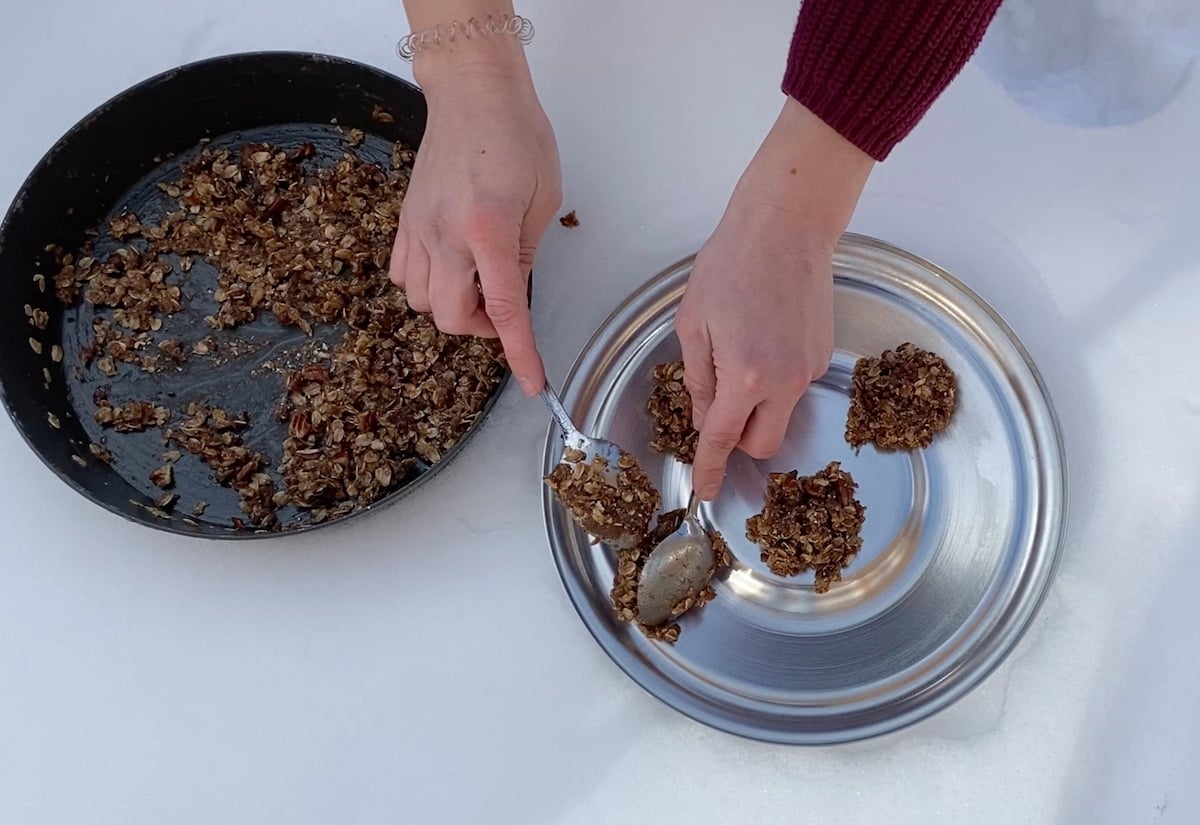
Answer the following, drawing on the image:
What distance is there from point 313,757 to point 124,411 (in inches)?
15.2

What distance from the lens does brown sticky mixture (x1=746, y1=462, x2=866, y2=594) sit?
0.87 meters

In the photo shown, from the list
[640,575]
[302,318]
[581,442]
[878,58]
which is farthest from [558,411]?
[878,58]

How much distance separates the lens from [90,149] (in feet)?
3.15

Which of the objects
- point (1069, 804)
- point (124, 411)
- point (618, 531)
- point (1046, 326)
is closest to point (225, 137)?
point (124, 411)

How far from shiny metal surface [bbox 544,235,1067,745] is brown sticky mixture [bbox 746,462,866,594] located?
0.03 metres

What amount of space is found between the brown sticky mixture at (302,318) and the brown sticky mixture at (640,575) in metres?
0.20

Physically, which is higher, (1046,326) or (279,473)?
(1046,326)

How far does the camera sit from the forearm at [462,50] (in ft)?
2.75

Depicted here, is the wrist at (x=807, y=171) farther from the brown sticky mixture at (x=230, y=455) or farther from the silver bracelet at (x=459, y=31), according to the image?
the brown sticky mixture at (x=230, y=455)

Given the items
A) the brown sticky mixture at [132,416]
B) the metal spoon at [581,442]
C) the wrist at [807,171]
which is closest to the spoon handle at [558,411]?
the metal spoon at [581,442]

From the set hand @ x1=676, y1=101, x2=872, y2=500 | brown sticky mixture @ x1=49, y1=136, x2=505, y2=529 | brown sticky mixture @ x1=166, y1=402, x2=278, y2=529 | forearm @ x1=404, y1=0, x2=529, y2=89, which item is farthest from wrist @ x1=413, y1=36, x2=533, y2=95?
brown sticky mixture @ x1=166, y1=402, x2=278, y2=529

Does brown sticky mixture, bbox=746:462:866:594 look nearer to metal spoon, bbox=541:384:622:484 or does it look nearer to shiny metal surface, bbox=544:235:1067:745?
shiny metal surface, bbox=544:235:1067:745

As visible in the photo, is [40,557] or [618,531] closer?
[618,531]

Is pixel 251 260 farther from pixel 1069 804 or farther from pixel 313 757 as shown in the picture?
pixel 1069 804
